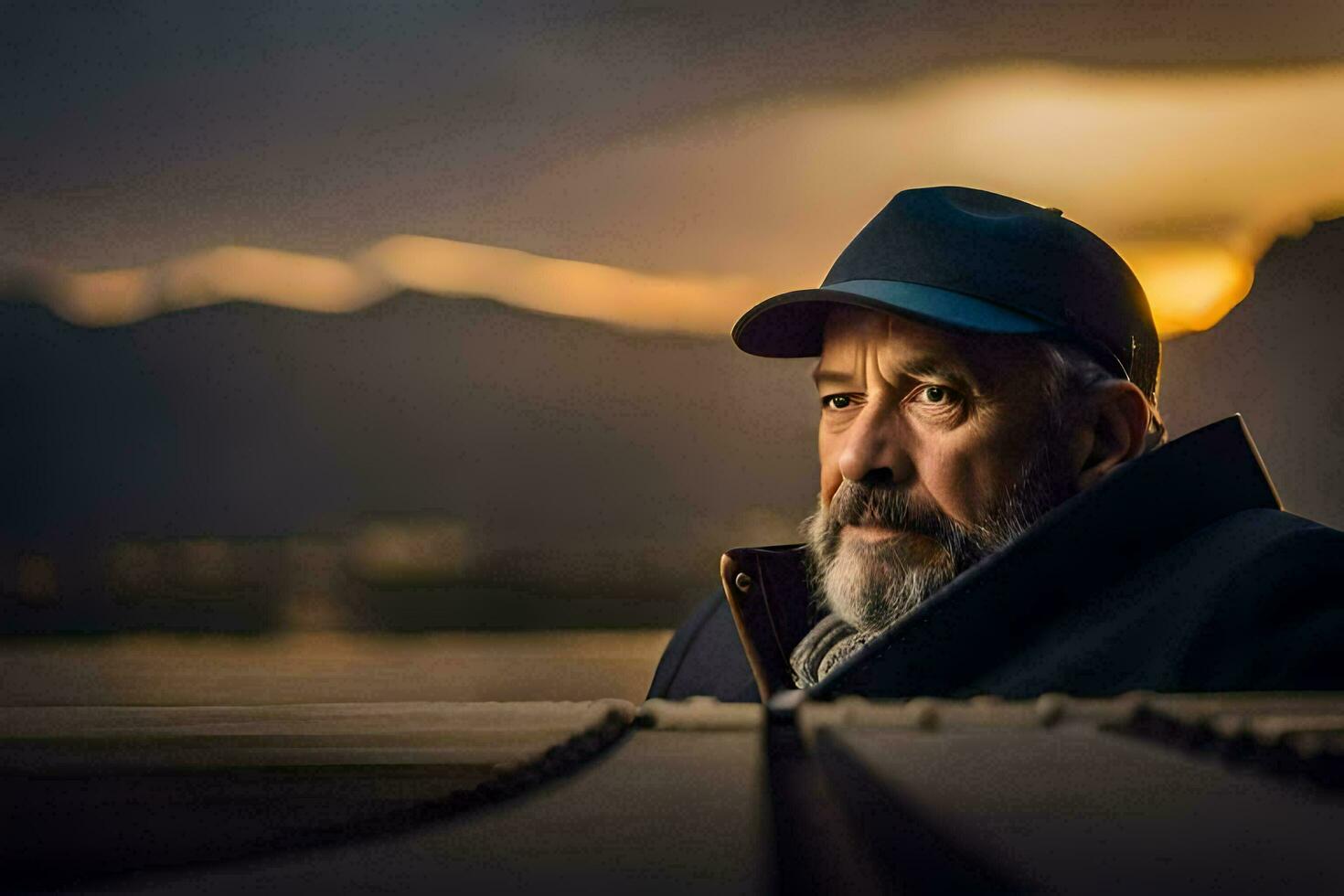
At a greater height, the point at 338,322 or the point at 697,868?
the point at 338,322

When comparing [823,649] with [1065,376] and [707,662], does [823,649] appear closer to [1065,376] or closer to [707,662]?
[707,662]

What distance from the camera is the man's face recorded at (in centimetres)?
114

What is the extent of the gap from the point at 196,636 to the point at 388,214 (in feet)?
2.80

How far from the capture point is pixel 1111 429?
1174mm

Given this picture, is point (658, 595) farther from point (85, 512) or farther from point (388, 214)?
point (85, 512)

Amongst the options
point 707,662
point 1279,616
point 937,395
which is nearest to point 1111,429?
point 937,395

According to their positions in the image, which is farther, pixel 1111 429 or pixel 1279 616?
pixel 1111 429

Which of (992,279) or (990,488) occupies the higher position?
(992,279)

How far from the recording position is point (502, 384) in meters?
2.04

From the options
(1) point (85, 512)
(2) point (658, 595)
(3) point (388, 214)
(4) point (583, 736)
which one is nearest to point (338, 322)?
(3) point (388, 214)

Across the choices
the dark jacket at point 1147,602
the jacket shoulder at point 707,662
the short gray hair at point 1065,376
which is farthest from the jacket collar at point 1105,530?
the jacket shoulder at point 707,662

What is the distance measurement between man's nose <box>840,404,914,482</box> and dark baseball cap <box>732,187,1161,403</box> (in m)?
0.14

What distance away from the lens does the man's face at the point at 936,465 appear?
1.14 m

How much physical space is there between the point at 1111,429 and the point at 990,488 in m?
0.16
